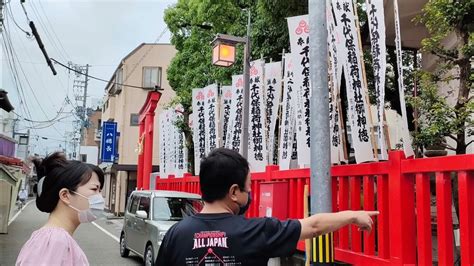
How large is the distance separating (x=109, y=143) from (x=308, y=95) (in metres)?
24.6

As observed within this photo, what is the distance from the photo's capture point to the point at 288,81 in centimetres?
804

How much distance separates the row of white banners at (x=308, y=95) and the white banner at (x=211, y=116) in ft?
4.25

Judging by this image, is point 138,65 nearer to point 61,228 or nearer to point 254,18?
point 254,18

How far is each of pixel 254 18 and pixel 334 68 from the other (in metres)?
6.43

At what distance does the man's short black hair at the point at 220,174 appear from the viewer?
2.34 metres

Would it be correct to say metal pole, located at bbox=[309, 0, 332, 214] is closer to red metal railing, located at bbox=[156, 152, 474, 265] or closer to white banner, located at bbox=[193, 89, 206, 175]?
red metal railing, located at bbox=[156, 152, 474, 265]

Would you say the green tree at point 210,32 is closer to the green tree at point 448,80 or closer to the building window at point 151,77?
the green tree at point 448,80

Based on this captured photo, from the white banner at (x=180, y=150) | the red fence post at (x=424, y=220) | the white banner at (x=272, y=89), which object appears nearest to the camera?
the red fence post at (x=424, y=220)

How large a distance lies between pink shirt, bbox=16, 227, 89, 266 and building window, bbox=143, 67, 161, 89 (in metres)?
28.8

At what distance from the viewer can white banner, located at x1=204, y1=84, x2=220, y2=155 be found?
11945mm

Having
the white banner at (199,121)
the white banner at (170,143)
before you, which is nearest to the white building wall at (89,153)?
the white banner at (170,143)

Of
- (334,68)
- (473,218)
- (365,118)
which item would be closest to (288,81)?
(334,68)

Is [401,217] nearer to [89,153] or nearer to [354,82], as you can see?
[354,82]

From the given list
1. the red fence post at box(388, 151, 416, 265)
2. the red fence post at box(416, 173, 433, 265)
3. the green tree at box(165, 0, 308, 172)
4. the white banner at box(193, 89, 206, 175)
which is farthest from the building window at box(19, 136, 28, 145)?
the red fence post at box(416, 173, 433, 265)
